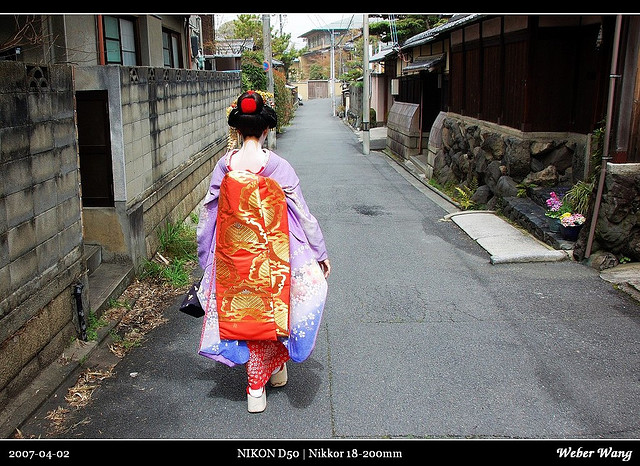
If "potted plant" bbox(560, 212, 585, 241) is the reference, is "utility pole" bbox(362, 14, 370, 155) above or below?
above

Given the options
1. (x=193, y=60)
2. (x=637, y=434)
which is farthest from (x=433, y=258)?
(x=193, y=60)

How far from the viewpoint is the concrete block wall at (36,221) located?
419 cm

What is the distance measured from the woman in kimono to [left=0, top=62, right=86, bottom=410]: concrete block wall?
1.27 m

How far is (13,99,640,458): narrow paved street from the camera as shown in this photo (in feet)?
13.6

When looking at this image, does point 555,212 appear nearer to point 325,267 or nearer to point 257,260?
point 325,267

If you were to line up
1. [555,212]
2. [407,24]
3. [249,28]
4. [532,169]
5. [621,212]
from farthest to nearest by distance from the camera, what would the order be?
[249,28], [407,24], [532,169], [555,212], [621,212]

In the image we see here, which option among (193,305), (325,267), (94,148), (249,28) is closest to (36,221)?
(193,305)

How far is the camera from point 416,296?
695 centimetres

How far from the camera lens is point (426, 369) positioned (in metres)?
5.01

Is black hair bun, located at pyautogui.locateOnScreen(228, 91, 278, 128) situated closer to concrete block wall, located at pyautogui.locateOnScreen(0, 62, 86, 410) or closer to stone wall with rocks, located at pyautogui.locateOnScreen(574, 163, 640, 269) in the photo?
concrete block wall, located at pyautogui.locateOnScreen(0, 62, 86, 410)

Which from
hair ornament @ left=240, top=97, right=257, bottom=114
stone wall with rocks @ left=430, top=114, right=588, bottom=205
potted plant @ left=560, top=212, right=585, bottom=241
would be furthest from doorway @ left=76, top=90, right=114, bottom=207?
stone wall with rocks @ left=430, top=114, right=588, bottom=205

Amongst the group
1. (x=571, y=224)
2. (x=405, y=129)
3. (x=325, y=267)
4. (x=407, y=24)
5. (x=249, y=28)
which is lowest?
(x=571, y=224)

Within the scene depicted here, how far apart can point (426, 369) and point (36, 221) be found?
130 inches

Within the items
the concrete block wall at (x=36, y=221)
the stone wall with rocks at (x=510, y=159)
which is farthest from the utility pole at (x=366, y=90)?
the concrete block wall at (x=36, y=221)
